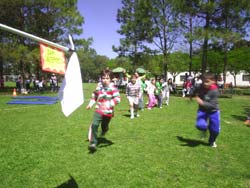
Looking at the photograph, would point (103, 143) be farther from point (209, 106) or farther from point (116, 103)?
point (209, 106)

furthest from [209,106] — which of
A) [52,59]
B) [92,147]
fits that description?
[52,59]

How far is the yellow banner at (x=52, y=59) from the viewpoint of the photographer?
3.31 meters

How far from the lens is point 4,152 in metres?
6.61

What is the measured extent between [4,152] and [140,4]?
25.9 metres

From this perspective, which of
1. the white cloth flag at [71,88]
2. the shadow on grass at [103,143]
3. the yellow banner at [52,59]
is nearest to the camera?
the yellow banner at [52,59]

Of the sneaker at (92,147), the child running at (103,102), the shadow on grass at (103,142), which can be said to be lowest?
the shadow on grass at (103,142)

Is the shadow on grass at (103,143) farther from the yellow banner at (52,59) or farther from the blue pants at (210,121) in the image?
the yellow banner at (52,59)

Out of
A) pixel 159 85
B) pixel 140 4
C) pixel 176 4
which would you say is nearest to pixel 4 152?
pixel 159 85

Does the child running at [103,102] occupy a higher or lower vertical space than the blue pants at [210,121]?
higher

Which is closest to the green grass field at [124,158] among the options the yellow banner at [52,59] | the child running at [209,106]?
the child running at [209,106]

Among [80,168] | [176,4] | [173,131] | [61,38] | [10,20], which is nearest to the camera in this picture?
[80,168]

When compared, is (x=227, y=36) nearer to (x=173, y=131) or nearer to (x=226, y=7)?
(x=226, y=7)

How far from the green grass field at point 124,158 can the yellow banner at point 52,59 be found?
94.3 inches

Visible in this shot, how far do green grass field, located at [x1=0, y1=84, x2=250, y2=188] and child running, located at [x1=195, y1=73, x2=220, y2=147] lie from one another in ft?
2.01
